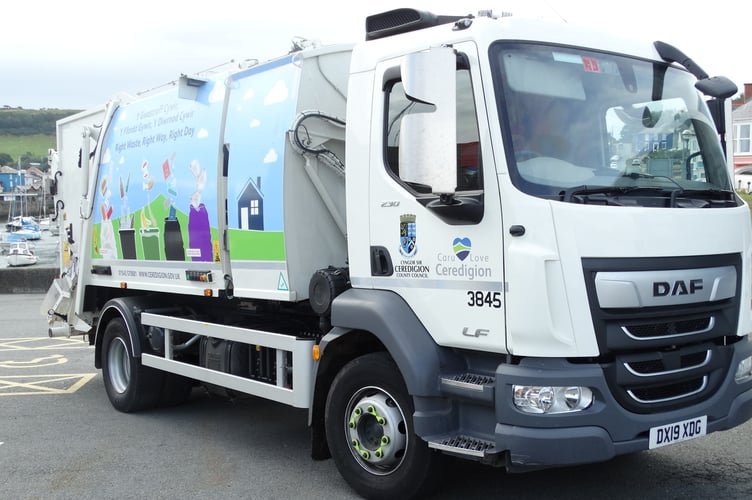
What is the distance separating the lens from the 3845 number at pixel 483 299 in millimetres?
4070

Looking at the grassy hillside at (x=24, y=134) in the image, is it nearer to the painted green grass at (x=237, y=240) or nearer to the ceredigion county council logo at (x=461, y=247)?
the painted green grass at (x=237, y=240)

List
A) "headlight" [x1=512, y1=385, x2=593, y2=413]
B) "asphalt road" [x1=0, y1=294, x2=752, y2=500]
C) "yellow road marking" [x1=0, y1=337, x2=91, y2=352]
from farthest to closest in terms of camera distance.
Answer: "yellow road marking" [x1=0, y1=337, x2=91, y2=352] < "asphalt road" [x1=0, y1=294, x2=752, y2=500] < "headlight" [x1=512, y1=385, x2=593, y2=413]

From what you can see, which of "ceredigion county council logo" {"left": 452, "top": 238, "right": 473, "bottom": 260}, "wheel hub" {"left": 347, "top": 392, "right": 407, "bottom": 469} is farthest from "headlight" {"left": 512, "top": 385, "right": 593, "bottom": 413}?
"wheel hub" {"left": 347, "top": 392, "right": 407, "bottom": 469}

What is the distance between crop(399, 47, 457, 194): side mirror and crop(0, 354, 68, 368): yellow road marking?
8198mm

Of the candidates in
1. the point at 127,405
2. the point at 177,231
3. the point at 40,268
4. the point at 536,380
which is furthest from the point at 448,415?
the point at 40,268

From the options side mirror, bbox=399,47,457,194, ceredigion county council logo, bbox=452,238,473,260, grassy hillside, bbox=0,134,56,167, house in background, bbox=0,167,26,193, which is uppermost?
grassy hillside, bbox=0,134,56,167

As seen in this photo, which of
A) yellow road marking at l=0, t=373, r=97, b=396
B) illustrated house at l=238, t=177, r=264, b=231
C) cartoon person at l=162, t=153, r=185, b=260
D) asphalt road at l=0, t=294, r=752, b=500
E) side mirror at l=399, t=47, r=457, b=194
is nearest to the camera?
side mirror at l=399, t=47, r=457, b=194

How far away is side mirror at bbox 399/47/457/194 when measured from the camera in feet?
13.1

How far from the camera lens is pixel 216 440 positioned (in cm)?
654

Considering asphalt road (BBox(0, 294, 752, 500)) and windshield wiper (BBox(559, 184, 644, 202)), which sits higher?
windshield wiper (BBox(559, 184, 644, 202))

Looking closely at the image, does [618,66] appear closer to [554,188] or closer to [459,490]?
[554,188]

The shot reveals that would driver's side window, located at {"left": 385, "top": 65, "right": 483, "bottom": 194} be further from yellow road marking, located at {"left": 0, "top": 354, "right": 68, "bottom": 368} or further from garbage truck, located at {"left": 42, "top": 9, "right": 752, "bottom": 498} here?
yellow road marking, located at {"left": 0, "top": 354, "right": 68, "bottom": 368}

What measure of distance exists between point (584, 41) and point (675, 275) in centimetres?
145

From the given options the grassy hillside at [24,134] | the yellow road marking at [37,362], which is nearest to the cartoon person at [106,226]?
the yellow road marking at [37,362]
